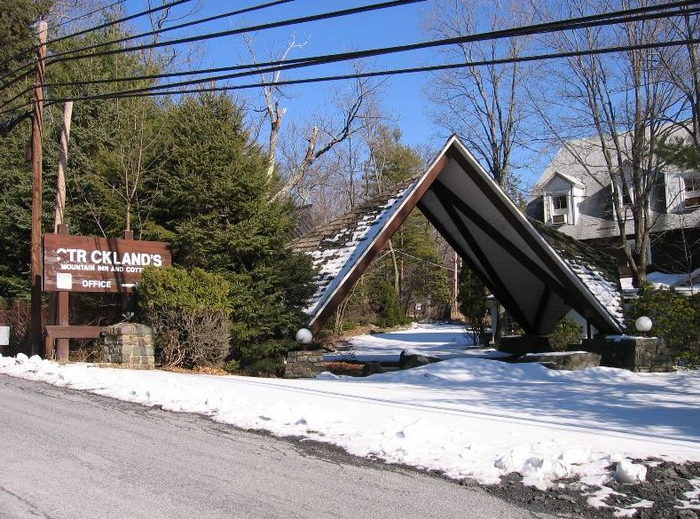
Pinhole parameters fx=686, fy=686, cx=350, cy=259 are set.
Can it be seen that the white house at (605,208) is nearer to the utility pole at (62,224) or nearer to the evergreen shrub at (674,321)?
the evergreen shrub at (674,321)

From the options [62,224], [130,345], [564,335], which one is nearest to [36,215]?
[62,224]

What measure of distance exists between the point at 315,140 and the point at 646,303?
19327 millimetres

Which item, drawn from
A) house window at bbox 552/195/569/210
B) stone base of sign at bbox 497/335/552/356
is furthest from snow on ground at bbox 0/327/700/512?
house window at bbox 552/195/569/210

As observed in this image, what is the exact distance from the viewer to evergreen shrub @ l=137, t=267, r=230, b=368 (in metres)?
14.3

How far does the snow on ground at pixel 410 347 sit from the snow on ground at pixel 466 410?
250 inches

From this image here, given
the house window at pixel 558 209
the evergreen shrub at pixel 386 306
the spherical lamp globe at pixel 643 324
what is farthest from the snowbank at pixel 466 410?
the evergreen shrub at pixel 386 306

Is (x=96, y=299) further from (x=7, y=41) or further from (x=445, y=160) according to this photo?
(x=7, y=41)

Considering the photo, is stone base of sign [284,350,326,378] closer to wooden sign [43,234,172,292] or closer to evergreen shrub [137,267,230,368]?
evergreen shrub [137,267,230,368]

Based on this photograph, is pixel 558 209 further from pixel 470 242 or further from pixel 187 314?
pixel 187 314

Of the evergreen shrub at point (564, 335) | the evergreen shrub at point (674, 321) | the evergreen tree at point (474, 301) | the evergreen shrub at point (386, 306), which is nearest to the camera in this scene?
the evergreen shrub at point (674, 321)

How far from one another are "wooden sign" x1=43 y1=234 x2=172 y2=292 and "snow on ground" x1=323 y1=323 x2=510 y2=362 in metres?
6.63

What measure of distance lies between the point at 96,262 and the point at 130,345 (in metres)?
2.31

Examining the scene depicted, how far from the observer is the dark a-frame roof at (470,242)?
15586mm

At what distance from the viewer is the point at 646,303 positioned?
16.5 m
